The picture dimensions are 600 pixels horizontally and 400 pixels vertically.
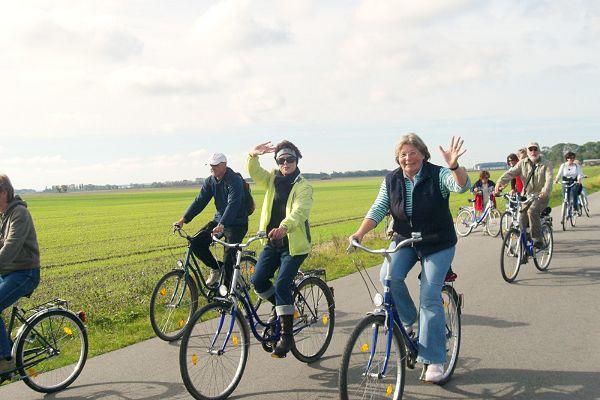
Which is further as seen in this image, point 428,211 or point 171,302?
point 171,302

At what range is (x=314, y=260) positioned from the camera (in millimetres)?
11742

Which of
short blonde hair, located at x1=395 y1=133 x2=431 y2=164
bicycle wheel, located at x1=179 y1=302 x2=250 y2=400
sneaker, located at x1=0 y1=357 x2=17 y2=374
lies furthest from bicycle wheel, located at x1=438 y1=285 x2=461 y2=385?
sneaker, located at x1=0 y1=357 x2=17 y2=374

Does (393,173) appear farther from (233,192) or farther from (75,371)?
(75,371)

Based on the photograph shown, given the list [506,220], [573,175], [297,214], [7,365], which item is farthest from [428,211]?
[573,175]

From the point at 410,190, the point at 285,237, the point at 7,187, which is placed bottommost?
the point at 285,237

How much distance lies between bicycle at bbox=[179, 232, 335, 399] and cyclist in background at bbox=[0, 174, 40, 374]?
1.69m

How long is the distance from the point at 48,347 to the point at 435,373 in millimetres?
3434

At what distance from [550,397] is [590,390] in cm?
36

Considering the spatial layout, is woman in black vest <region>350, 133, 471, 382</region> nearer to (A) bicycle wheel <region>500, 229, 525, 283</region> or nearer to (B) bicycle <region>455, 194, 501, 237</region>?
(A) bicycle wheel <region>500, 229, 525, 283</region>

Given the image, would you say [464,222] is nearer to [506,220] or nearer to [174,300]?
[506,220]

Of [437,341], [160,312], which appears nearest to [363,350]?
[437,341]

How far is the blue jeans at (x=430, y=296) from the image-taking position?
446 cm

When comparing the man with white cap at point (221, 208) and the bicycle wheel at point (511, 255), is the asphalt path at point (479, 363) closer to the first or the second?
the bicycle wheel at point (511, 255)

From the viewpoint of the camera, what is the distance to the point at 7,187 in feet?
16.0
